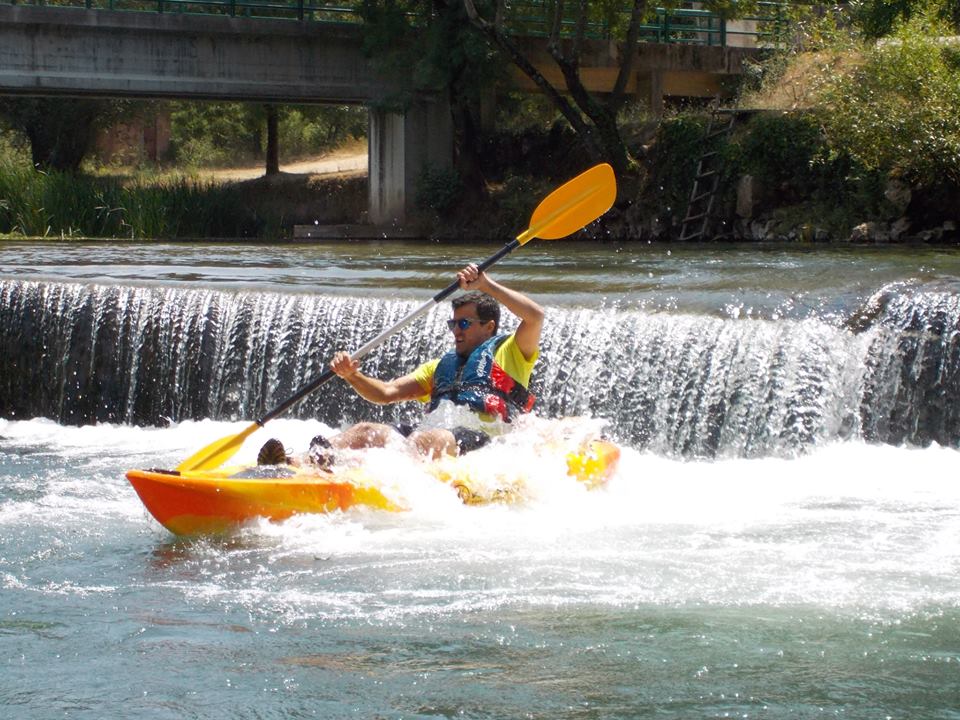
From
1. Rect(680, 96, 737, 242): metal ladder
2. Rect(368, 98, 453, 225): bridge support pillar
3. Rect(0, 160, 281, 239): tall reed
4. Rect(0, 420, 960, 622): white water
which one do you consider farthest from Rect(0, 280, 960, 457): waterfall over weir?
Rect(368, 98, 453, 225): bridge support pillar

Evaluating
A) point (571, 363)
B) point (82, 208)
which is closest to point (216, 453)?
point (571, 363)

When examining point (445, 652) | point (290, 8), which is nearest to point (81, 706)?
point (445, 652)

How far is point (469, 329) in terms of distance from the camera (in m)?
7.21

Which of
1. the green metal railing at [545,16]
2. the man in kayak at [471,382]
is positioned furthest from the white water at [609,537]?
the green metal railing at [545,16]

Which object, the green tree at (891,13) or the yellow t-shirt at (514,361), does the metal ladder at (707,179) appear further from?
the yellow t-shirt at (514,361)

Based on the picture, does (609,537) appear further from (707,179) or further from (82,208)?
(82,208)

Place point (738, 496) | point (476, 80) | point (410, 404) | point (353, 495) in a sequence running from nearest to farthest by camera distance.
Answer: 1. point (353, 495)
2. point (738, 496)
3. point (410, 404)
4. point (476, 80)

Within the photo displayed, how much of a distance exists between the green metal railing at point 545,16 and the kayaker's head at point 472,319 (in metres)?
17.3

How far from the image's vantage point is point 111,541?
22.1ft

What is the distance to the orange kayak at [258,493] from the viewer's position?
6.56 meters

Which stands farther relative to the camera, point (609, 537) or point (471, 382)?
point (471, 382)

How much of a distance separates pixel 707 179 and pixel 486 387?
16.1m

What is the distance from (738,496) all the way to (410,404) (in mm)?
3344

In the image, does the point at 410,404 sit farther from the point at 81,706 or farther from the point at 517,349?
the point at 81,706
